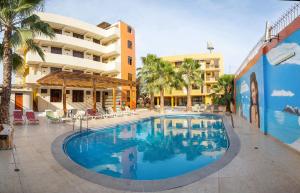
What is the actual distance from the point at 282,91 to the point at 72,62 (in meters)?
25.7

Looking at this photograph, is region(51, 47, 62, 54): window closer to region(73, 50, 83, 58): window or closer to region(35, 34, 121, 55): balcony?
region(35, 34, 121, 55): balcony

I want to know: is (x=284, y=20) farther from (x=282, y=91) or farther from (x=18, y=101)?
(x=18, y=101)

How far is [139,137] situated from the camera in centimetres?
1376

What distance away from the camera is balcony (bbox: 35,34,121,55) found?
2741 centimetres

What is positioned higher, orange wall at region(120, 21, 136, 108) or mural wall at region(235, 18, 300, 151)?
orange wall at region(120, 21, 136, 108)

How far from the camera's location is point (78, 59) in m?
29.4

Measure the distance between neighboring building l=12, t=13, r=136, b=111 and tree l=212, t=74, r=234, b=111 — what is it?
503 inches

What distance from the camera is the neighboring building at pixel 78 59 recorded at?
26578 millimetres

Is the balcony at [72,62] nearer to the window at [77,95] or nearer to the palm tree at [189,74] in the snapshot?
the window at [77,95]

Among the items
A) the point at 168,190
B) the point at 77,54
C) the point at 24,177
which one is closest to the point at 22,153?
the point at 24,177

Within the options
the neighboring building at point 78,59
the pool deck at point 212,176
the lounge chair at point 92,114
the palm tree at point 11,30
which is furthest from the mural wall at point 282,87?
the neighboring building at point 78,59

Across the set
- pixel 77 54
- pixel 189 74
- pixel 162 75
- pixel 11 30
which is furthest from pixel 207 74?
pixel 11 30

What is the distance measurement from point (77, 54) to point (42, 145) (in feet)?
81.1

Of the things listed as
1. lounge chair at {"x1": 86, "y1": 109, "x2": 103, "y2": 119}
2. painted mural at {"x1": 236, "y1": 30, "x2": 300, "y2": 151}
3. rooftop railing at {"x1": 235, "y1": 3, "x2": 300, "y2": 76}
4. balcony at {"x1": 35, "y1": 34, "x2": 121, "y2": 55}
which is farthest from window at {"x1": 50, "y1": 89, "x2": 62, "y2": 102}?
rooftop railing at {"x1": 235, "y1": 3, "x2": 300, "y2": 76}
